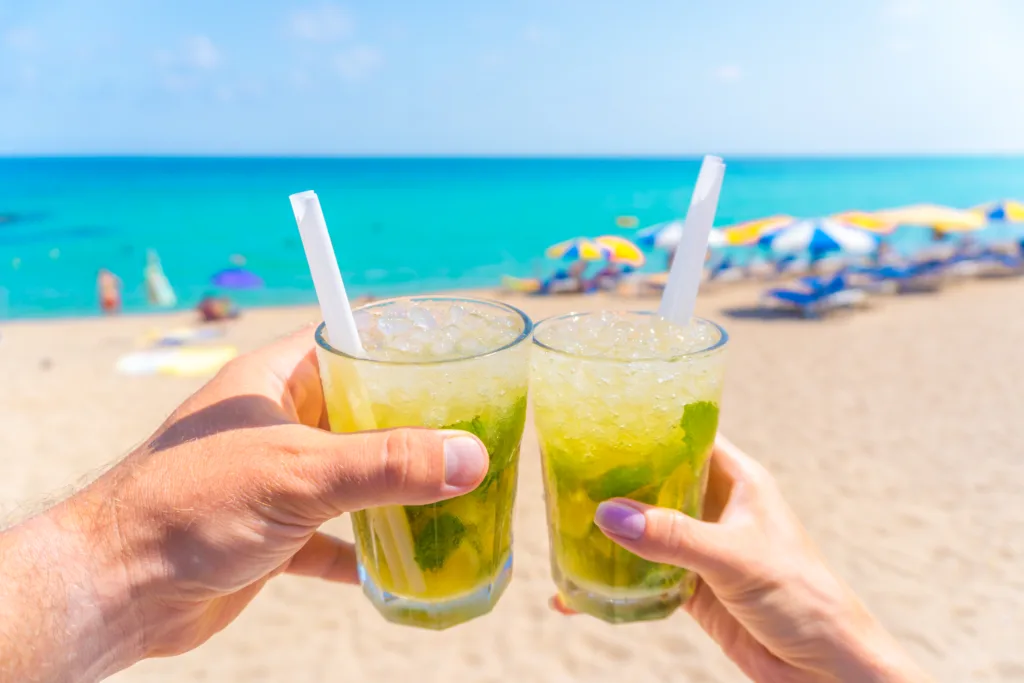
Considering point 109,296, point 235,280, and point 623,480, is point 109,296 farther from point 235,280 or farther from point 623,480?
point 623,480

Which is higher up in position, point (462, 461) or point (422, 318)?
point (422, 318)

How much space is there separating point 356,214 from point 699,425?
45.7 meters

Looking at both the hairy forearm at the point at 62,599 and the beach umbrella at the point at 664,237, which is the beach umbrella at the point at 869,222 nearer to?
the beach umbrella at the point at 664,237

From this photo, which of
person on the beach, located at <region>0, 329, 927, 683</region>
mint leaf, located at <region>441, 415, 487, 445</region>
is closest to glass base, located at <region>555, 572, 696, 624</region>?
person on the beach, located at <region>0, 329, 927, 683</region>

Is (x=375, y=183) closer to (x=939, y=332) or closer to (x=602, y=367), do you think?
(x=939, y=332)

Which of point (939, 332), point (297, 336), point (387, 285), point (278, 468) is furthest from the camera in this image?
point (387, 285)

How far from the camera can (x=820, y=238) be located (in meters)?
15.0

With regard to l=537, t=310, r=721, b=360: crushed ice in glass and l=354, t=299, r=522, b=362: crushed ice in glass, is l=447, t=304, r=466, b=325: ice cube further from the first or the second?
l=537, t=310, r=721, b=360: crushed ice in glass

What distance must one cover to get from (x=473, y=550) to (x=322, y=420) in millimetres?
736

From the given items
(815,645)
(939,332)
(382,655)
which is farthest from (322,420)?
(939,332)

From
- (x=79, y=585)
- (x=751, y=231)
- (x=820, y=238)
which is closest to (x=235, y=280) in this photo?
(x=751, y=231)

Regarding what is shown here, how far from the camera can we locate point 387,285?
72.7 ft

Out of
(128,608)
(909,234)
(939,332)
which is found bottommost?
(909,234)

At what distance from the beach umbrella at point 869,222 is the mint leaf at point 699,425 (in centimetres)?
1715
